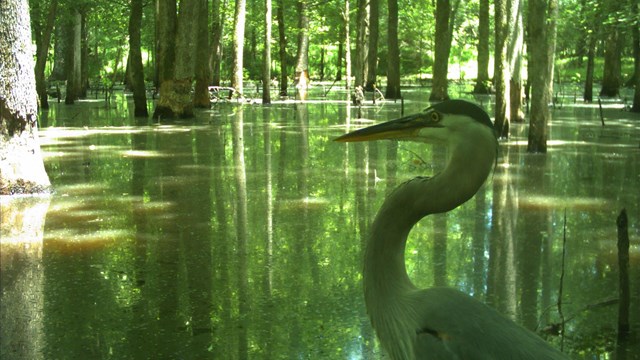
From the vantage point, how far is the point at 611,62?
28.2 m

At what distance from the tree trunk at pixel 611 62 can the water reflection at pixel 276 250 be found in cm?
1569

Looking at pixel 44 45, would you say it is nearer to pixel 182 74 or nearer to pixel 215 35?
pixel 182 74

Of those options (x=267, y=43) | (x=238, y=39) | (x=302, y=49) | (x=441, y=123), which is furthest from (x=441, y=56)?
(x=441, y=123)

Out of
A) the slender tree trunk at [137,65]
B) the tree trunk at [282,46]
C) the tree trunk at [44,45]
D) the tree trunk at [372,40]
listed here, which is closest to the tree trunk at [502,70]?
the slender tree trunk at [137,65]

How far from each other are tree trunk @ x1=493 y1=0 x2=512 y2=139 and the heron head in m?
10.8

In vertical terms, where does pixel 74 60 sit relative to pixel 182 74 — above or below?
above

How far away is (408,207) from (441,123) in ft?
0.99

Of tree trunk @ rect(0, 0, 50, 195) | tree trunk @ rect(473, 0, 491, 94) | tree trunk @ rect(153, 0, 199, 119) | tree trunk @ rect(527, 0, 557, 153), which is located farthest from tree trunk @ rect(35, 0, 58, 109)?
tree trunk @ rect(473, 0, 491, 94)

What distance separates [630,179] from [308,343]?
21.2 ft

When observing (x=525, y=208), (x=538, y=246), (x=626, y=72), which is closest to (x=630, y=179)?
(x=525, y=208)

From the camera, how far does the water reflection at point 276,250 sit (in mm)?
4328

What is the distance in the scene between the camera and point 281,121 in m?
18.1

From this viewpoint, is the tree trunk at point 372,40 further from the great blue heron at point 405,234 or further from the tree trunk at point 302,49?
the great blue heron at point 405,234

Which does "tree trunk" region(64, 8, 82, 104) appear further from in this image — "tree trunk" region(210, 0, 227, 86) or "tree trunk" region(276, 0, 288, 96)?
"tree trunk" region(276, 0, 288, 96)
